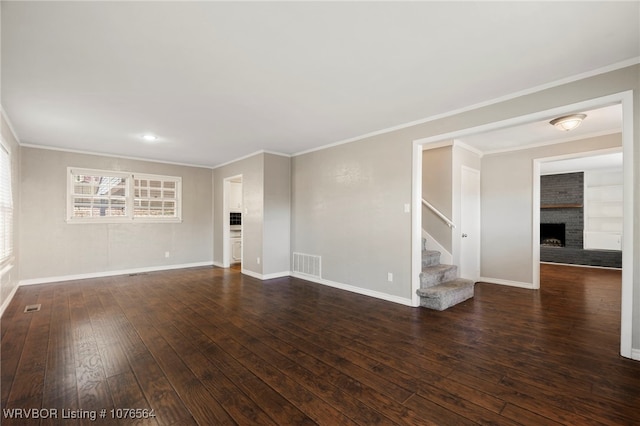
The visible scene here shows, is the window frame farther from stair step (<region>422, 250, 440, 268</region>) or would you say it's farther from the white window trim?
stair step (<region>422, 250, 440, 268</region>)

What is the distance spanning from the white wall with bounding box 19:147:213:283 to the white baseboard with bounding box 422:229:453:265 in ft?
17.9

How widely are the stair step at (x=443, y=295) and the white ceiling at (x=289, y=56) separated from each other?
2.41 metres

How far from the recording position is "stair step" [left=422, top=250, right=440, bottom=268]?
452 centimetres

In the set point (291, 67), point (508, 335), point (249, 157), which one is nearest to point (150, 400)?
point (291, 67)

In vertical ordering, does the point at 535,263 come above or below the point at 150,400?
above

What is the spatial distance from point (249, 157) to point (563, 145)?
590 cm

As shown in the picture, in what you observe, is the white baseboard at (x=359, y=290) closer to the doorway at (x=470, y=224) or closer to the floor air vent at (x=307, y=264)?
the floor air vent at (x=307, y=264)

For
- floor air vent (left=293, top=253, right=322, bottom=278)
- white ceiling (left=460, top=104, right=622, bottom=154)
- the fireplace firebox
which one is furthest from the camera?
the fireplace firebox

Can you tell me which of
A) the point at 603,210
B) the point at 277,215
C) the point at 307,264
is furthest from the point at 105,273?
the point at 603,210

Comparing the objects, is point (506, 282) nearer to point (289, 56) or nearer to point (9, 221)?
point (289, 56)

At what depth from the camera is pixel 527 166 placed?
5.19 metres

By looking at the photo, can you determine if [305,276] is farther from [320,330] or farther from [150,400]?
[150,400]

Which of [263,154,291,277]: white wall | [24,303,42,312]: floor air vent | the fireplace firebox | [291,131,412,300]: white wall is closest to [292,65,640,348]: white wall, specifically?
[291,131,412,300]: white wall

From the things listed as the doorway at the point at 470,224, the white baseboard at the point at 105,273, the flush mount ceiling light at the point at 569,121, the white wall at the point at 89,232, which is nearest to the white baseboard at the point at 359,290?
the doorway at the point at 470,224
